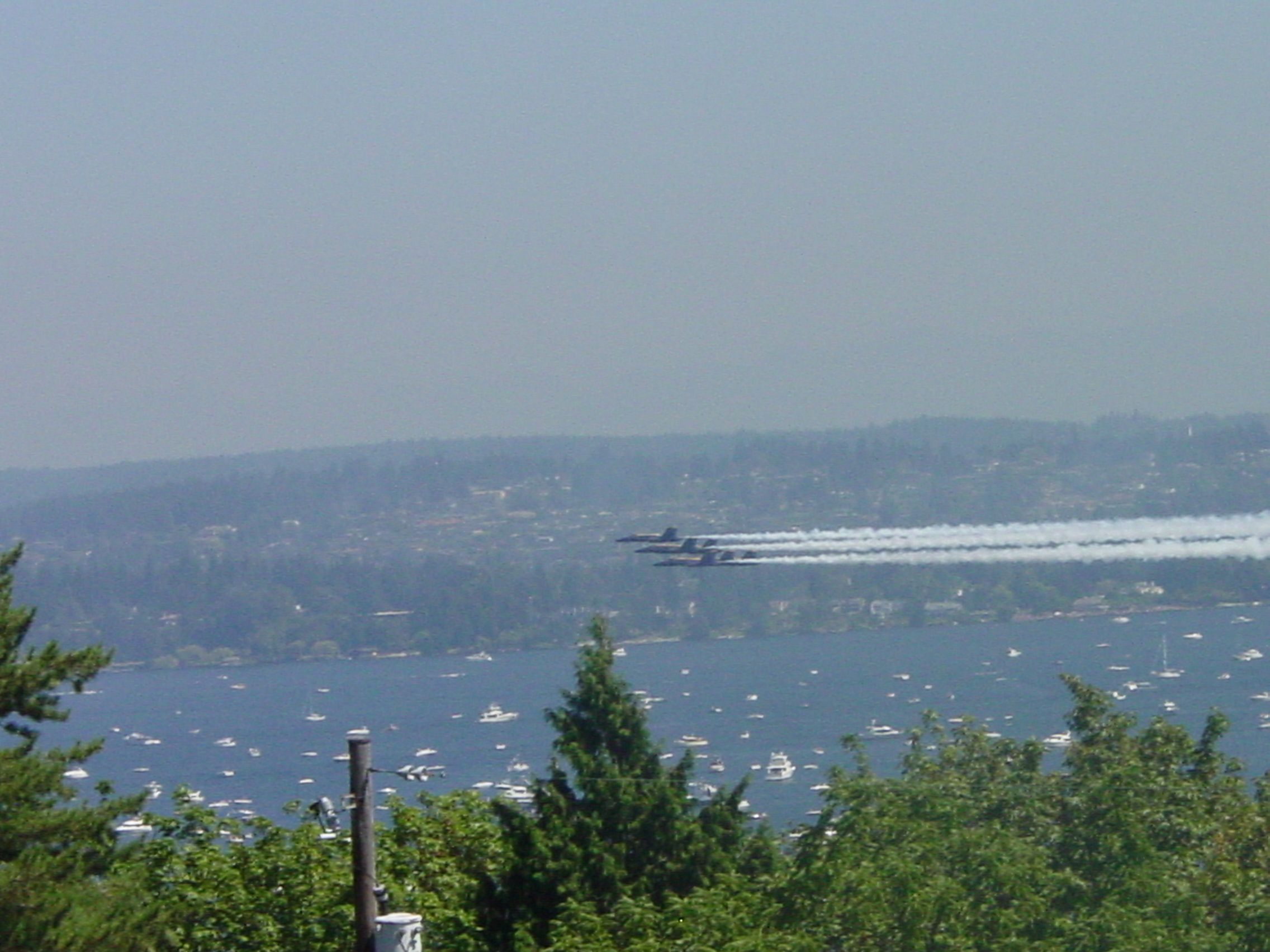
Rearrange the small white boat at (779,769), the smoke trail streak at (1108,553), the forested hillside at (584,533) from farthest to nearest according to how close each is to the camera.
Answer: the forested hillside at (584,533) < the small white boat at (779,769) < the smoke trail streak at (1108,553)

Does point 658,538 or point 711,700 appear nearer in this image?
point 658,538

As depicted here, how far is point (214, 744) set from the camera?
72188 millimetres

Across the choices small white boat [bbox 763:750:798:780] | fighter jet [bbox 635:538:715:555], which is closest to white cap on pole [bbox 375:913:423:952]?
fighter jet [bbox 635:538:715:555]

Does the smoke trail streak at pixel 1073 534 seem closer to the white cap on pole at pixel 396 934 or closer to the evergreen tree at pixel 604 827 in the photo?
the evergreen tree at pixel 604 827

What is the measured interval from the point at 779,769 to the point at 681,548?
42.0 feet

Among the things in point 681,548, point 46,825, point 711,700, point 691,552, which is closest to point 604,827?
point 46,825

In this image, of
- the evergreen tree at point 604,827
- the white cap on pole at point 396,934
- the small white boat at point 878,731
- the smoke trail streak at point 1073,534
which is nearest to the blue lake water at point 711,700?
the small white boat at point 878,731

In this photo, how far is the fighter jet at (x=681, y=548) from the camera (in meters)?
35.4

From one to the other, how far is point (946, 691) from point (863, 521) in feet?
185

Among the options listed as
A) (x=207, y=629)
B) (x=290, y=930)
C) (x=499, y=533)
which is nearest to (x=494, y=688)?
(x=207, y=629)

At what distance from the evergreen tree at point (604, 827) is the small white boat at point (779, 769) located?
28271mm

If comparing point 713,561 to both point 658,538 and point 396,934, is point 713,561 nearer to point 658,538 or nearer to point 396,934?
point 658,538

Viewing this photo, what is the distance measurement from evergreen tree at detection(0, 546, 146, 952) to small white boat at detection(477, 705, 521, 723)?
5999 centimetres

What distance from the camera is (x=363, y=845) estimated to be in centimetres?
925
